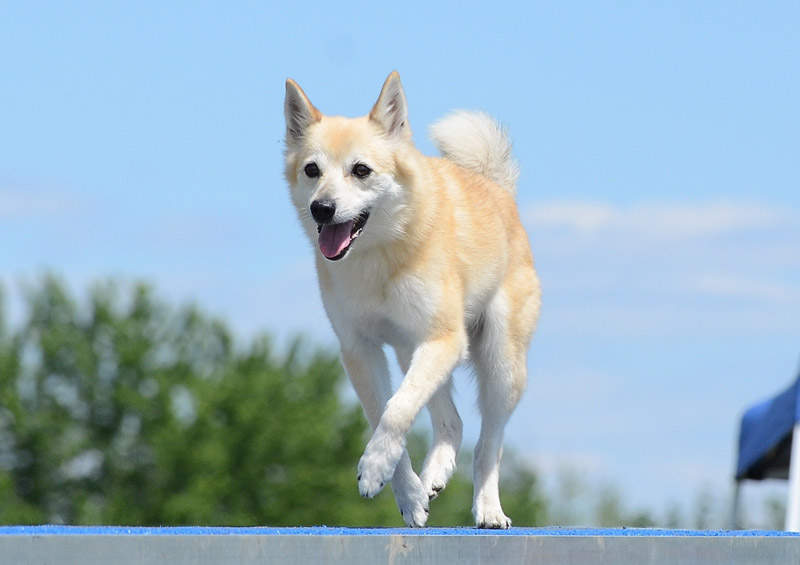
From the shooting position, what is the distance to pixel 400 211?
6566mm

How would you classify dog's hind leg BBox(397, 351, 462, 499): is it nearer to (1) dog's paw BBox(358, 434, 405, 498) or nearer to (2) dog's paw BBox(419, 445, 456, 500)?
(2) dog's paw BBox(419, 445, 456, 500)

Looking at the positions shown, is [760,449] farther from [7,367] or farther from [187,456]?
[7,367]

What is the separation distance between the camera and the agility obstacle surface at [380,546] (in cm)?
513

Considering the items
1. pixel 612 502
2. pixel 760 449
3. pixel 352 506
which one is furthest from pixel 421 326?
pixel 612 502

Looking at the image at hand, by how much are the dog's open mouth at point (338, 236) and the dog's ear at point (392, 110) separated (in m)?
0.58

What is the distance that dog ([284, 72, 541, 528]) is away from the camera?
20.8ft

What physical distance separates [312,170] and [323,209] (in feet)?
1.17

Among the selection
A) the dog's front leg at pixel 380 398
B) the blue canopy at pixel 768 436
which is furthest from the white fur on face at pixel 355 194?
the blue canopy at pixel 768 436

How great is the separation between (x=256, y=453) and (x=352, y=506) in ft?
12.6

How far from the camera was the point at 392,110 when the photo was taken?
6.83m

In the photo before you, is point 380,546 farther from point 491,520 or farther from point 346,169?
point 346,169

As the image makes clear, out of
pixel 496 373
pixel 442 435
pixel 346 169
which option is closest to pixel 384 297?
pixel 346 169

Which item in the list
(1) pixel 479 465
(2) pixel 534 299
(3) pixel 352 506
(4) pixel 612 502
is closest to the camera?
(1) pixel 479 465

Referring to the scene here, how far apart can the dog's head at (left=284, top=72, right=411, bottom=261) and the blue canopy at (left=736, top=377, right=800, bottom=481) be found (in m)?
8.47
